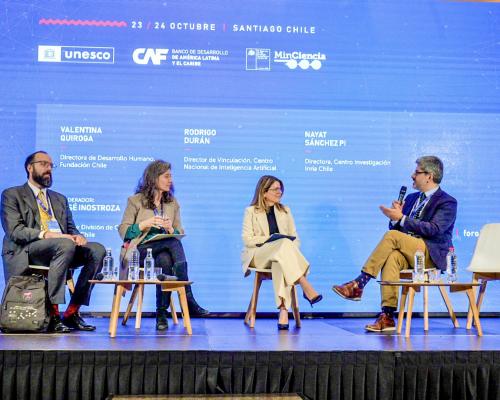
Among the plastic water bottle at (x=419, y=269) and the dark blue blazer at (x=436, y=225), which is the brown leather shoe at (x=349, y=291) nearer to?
the plastic water bottle at (x=419, y=269)

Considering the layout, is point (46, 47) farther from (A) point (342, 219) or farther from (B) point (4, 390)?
(B) point (4, 390)

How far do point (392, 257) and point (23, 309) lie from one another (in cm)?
232

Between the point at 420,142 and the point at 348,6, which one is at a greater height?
the point at 348,6

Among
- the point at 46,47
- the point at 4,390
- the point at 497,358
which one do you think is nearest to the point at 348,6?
the point at 46,47

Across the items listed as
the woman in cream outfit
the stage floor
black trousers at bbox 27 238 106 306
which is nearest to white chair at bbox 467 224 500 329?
the stage floor

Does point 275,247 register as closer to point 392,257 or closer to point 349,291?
point 349,291

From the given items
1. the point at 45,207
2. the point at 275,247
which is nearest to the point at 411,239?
the point at 275,247

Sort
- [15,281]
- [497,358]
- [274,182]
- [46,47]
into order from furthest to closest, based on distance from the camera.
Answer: [46,47] < [274,182] < [15,281] < [497,358]

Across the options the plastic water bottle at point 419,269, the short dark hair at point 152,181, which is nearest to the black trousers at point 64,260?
the short dark hair at point 152,181

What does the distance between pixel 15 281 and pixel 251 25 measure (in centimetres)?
281

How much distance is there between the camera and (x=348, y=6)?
5996 millimetres

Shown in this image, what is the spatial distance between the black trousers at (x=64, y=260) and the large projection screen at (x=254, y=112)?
3.52 ft

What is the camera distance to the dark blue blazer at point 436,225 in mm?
4782

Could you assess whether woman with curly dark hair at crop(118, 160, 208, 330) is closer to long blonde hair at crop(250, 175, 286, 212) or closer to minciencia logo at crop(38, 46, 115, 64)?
long blonde hair at crop(250, 175, 286, 212)
